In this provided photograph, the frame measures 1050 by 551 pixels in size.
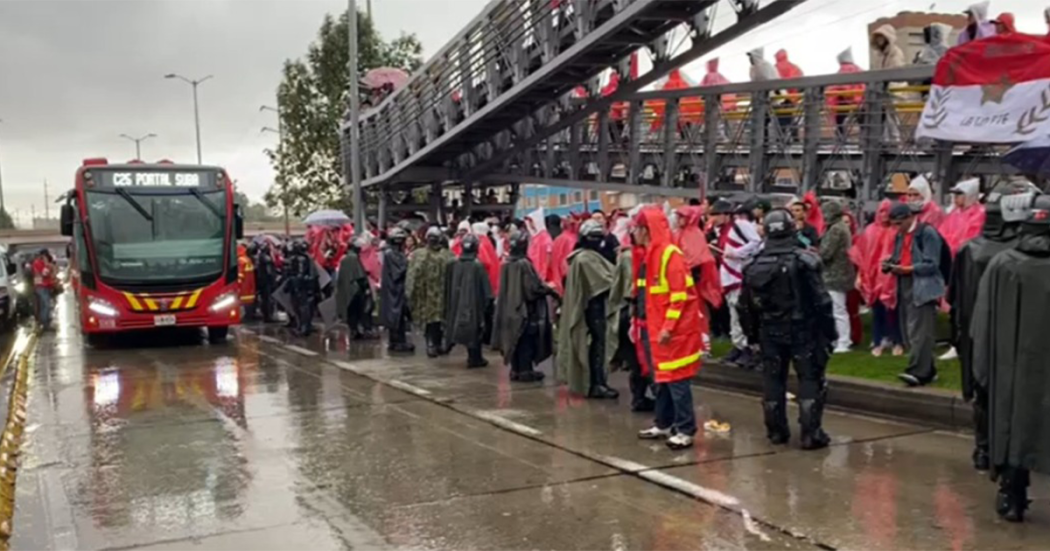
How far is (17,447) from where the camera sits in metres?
8.77

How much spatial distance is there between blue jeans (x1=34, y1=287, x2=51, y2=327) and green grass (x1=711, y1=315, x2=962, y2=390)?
1788 cm

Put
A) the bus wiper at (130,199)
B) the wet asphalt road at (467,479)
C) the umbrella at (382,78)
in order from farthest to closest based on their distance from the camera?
1. the umbrella at (382,78)
2. the bus wiper at (130,199)
3. the wet asphalt road at (467,479)

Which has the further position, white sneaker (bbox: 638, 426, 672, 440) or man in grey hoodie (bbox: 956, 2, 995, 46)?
man in grey hoodie (bbox: 956, 2, 995, 46)

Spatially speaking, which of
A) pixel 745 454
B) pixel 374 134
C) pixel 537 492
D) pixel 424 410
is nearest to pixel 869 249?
pixel 745 454

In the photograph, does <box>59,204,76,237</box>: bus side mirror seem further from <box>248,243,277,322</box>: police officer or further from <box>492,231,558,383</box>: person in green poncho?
<box>492,231,558,383</box>: person in green poncho

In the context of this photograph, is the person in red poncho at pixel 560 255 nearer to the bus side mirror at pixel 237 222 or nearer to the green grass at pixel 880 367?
the green grass at pixel 880 367

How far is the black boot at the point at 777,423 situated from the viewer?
780cm

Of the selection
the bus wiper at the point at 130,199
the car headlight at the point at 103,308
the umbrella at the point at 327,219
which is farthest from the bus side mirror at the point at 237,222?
the umbrella at the point at 327,219

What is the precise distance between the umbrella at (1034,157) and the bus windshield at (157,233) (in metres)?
12.1

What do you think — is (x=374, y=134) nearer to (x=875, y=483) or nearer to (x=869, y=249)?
(x=869, y=249)

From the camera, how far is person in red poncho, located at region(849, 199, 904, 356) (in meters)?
10.3

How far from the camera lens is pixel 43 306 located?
2212 cm

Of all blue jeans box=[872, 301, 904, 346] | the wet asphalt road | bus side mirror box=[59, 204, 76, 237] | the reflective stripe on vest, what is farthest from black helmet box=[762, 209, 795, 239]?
bus side mirror box=[59, 204, 76, 237]

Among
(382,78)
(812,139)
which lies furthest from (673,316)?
(382,78)
